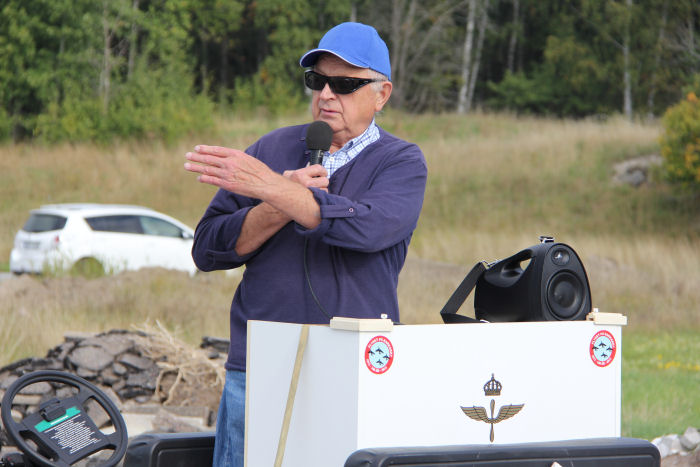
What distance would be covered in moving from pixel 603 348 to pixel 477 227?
85.1 feet

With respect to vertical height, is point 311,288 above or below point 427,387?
above

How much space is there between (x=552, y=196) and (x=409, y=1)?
2588 cm

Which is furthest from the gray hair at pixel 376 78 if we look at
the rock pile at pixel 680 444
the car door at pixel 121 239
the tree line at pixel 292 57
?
the tree line at pixel 292 57

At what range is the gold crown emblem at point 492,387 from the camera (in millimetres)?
2359

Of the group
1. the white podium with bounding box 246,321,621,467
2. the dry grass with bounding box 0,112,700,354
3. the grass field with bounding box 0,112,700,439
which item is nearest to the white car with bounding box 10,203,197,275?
the grass field with bounding box 0,112,700,439

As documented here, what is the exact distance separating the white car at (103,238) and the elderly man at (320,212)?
14.6 metres

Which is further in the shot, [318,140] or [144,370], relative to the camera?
[144,370]

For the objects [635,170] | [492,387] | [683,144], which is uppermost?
[683,144]

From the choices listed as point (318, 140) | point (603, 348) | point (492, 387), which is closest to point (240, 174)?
point (318, 140)

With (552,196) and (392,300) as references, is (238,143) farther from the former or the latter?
(392,300)

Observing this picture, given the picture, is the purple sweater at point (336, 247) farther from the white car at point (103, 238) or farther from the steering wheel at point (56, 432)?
the white car at point (103, 238)

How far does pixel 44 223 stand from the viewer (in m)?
18.4

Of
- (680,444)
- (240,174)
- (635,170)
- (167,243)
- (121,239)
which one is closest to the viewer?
(240,174)

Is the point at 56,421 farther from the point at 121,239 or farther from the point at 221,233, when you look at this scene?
the point at 121,239
